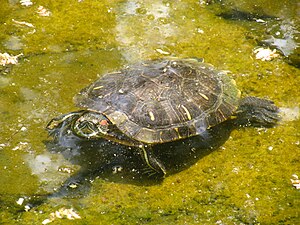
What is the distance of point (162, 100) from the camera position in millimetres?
4656

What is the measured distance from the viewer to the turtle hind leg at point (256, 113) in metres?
5.24

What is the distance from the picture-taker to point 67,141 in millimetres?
5090

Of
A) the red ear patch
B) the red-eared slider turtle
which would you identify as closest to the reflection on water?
the red-eared slider turtle

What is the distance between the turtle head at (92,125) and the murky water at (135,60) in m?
0.44

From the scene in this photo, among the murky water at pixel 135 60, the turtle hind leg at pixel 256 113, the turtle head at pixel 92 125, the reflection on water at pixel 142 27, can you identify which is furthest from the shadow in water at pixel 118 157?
the reflection on water at pixel 142 27

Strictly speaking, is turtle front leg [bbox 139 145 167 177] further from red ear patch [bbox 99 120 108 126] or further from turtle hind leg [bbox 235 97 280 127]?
turtle hind leg [bbox 235 97 280 127]

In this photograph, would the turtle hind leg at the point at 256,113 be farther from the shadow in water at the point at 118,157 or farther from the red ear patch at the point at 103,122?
the red ear patch at the point at 103,122

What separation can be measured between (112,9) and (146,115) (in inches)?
137

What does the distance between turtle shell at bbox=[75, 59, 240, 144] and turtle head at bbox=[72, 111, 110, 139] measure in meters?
0.08

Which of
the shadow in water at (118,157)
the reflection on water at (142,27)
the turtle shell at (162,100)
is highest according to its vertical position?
the turtle shell at (162,100)

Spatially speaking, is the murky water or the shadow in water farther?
the shadow in water

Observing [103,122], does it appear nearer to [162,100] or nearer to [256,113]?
[162,100]

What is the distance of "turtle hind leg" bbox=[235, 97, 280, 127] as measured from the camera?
17.2 ft

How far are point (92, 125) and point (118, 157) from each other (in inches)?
22.2
